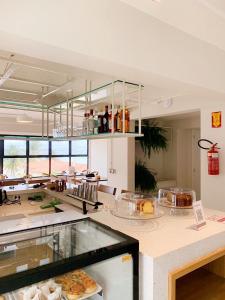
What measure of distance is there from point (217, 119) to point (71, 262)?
2930 mm

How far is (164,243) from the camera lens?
1.39 meters

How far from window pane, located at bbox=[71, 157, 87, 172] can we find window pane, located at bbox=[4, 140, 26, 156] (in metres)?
1.81

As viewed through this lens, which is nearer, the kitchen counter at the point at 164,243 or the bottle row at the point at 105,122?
the kitchen counter at the point at 164,243

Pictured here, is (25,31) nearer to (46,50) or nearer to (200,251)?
(46,50)

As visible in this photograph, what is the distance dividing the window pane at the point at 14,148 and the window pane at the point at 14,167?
8.8 inches

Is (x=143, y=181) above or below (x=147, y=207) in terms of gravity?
below

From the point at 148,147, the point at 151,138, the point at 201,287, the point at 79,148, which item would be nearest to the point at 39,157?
the point at 79,148

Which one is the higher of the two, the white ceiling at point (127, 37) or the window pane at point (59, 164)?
the white ceiling at point (127, 37)

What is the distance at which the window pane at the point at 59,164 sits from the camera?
850cm

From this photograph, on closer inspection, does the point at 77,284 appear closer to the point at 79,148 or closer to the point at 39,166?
the point at 39,166

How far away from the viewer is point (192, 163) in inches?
237

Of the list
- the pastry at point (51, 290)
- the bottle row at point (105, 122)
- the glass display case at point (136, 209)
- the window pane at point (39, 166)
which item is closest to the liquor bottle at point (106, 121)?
the bottle row at point (105, 122)

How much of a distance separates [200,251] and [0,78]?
2181mm

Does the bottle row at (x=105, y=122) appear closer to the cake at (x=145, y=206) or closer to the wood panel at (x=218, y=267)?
the cake at (x=145, y=206)
